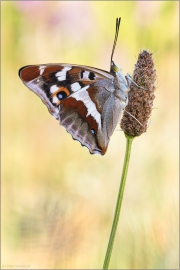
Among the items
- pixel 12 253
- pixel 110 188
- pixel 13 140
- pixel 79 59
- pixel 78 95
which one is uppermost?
pixel 79 59


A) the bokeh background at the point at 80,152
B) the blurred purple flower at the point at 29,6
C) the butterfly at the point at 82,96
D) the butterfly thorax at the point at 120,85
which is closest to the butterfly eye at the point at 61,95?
the butterfly at the point at 82,96

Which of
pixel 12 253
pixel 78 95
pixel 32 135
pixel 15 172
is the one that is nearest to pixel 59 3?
pixel 32 135

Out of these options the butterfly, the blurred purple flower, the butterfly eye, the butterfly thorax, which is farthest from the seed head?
the blurred purple flower

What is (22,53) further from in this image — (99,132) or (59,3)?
(99,132)

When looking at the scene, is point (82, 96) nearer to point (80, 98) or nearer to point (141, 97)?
point (80, 98)

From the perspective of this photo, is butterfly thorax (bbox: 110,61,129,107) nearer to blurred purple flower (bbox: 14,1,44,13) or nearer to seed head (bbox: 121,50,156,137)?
seed head (bbox: 121,50,156,137)

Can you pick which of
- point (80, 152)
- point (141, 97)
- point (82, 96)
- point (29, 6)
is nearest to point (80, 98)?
point (82, 96)
